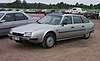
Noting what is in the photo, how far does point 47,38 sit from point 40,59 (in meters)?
1.93

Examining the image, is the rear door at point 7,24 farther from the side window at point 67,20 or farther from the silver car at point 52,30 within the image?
the side window at point 67,20

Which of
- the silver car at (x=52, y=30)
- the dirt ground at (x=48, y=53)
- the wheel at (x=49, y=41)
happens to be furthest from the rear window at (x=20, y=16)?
the wheel at (x=49, y=41)

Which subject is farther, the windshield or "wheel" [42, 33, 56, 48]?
the windshield

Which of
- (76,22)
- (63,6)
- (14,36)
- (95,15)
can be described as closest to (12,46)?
(14,36)

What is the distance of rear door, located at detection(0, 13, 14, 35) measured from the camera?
11.4 m

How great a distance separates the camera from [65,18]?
406 inches

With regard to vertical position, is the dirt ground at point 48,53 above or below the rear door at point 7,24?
below

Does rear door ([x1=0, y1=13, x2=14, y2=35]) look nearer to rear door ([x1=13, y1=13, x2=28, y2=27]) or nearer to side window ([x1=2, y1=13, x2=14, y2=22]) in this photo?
side window ([x1=2, y1=13, x2=14, y2=22])

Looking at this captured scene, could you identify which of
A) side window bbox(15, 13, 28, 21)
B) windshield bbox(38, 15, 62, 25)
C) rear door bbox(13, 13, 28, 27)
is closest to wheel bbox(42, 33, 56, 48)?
windshield bbox(38, 15, 62, 25)

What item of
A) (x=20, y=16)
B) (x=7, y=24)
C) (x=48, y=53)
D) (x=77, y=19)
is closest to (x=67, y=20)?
(x=77, y=19)

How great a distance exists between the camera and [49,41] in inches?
364

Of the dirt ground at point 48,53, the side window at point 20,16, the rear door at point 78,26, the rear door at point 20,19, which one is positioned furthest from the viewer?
the side window at point 20,16

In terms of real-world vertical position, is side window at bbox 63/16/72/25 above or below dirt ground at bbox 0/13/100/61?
above

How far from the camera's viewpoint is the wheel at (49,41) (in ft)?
29.7
